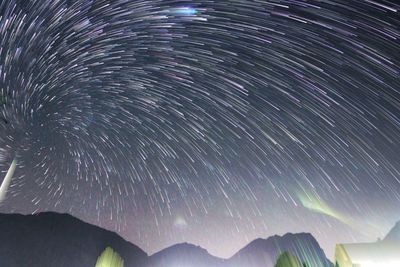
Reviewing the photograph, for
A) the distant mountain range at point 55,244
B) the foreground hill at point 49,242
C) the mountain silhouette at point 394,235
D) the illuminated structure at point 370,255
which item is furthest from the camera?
the distant mountain range at point 55,244

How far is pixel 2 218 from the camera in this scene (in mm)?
152625

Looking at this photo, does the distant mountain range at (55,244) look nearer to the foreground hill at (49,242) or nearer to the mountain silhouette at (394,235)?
the foreground hill at (49,242)

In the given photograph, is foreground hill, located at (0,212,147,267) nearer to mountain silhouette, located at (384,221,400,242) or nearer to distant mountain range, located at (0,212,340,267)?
distant mountain range, located at (0,212,340,267)

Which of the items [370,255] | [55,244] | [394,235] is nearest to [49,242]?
[55,244]

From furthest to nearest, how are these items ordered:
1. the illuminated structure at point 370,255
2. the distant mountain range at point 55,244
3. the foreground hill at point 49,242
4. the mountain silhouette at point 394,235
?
the distant mountain range at point 55,244 → the foreground hill at point 49,242 → the mountain silhouette at point 394,235 → the illuminated structure at point 370,255

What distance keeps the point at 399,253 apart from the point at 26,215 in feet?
652

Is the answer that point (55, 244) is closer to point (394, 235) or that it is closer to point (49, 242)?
point (49, 242)

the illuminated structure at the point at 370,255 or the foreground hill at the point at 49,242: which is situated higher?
the foreground hill at the point at 49,242

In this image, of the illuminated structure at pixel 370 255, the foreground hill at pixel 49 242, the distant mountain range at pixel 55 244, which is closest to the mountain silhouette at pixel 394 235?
the illuminated structure at pixel 370 255

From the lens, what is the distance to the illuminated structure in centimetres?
2380

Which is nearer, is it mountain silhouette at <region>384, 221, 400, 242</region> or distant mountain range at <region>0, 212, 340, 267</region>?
mountain silhouette at <region>384, 221, 400, 242</region>

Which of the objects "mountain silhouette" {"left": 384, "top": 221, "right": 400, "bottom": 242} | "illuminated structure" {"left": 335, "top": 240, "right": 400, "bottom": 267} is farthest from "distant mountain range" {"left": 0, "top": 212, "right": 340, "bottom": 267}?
"illuminated structure" {"left": 335, "top": 240, "right": 400, "bottom": 267}

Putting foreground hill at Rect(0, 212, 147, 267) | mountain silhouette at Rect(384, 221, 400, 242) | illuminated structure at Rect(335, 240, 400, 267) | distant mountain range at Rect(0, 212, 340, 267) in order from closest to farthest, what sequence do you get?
illuminated structure at Rect(335, 240, 400, 267), mountain silhouette at Rect(384, 221, 400, 242), foreground hill at Rect(0, 212, 147, 267), distant mountain range at Rect(0, 212, 340, 267)

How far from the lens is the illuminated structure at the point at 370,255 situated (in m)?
23.8
